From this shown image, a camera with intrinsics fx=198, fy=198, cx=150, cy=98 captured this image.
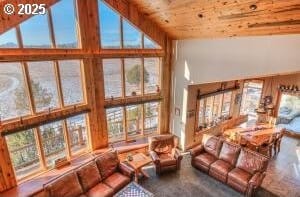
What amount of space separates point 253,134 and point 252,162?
1939 mm

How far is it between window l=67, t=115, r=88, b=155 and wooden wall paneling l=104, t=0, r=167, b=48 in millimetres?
3404

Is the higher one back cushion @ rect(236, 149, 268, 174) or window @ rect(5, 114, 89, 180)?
window @ rect(5, 114, 89, 180)

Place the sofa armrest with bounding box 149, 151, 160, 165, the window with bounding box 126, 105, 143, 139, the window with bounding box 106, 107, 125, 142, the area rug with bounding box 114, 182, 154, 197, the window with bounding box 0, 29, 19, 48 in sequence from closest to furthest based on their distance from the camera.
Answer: the window with bounding box 0, 29, 19, 48 < the area rug with bounding box 114, 182, 154, 197 < the sofa armrest with bounding box 149, 151, 160, 165 < the window with bounding box 106, 107, 125, 142 < the window with bounding box 126, 105, 143, 139

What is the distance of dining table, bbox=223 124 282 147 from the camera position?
6885mm

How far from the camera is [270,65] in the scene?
4.96 m

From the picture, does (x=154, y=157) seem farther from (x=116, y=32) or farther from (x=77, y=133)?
(x=116, y=32)

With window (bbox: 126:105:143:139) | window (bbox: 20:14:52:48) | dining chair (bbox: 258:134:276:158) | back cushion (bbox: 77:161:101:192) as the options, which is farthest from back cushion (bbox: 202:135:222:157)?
window (bbox: 20:14:52:48)

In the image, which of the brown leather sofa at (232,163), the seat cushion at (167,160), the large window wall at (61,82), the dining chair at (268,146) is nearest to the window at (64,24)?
the large window wall at (61,82)

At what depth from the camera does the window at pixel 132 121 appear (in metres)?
6.81

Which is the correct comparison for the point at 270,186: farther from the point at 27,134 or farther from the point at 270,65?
the point at 27,134

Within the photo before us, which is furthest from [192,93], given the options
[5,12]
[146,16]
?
[5,12]

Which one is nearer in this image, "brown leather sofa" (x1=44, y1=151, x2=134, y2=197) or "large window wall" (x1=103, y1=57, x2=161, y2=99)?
"brown leather sofa" (x1=44, y1=151, x2=134, y2=197)

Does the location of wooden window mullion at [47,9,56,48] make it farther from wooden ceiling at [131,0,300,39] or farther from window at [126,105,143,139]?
window at [126,105,143,139]

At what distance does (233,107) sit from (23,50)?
27.5ft
